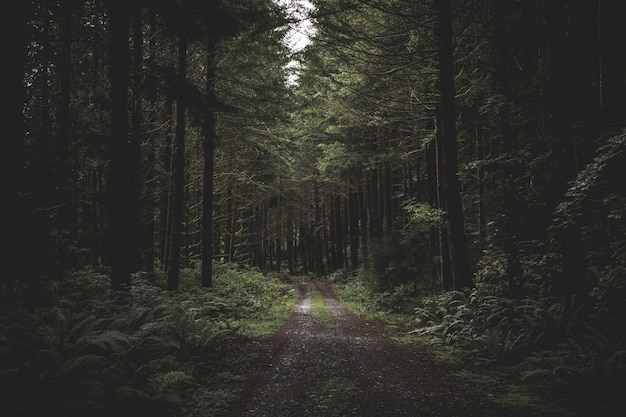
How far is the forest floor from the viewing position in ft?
18.3

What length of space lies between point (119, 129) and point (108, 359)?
5.62 m

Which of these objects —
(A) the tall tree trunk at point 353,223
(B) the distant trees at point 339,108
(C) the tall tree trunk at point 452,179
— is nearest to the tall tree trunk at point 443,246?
(B) the distant trees at point 339,108

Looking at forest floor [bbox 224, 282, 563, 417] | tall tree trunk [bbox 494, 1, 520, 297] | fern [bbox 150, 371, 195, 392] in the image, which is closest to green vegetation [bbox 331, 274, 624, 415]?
forest floor [bbox 224, 282, 563, 417]

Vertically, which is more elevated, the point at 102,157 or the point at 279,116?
the point at 279,116

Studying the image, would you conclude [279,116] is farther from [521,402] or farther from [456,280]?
[521,402]

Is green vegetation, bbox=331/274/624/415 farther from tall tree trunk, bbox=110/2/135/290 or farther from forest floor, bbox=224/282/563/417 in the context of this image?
tall tree trunk, bbox=110/2/135/290

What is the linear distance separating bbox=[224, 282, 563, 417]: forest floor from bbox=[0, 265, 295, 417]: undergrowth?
0.72 meters

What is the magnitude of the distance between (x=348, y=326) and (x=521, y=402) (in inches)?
304

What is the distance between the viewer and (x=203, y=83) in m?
16.0

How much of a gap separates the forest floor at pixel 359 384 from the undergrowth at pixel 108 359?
2.35 ft

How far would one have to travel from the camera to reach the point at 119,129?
922cm

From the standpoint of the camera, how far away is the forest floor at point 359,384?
556cm

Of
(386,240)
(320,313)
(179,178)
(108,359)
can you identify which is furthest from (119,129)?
(386,240)

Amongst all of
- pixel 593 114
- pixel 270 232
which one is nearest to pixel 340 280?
pixel 270 232
